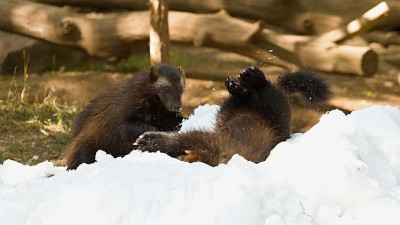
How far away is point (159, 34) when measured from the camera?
9.33 m

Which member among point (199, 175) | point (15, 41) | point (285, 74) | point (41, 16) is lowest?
point (15, 41)

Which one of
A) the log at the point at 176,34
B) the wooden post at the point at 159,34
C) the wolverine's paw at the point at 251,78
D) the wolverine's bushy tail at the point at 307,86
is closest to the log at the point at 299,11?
the log at the point at 176,34

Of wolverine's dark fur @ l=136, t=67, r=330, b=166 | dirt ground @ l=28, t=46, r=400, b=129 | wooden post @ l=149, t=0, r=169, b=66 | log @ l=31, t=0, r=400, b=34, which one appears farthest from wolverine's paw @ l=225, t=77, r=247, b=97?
log @ l=31, t=0, r=400, b=34

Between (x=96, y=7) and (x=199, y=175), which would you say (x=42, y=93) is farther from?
(x=199, y=175)

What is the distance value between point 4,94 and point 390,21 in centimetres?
658

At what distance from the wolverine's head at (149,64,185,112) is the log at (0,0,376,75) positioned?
3.74 m

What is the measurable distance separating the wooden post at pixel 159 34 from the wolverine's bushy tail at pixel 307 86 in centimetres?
361

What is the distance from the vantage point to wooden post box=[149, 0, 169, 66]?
30.2 feet

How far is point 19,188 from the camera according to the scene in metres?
4.31

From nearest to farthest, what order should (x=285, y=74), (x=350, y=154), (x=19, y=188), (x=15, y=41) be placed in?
(x=350, y=154), (x=19, y=188), (x=285, y=74), (x=15, y=41)

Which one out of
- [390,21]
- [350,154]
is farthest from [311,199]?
[390,21]

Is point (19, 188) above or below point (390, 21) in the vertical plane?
above

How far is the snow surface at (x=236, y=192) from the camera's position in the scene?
3.54m

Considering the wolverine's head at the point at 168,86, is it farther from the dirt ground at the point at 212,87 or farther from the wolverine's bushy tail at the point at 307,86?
the dirt ground at the point at 212,87
